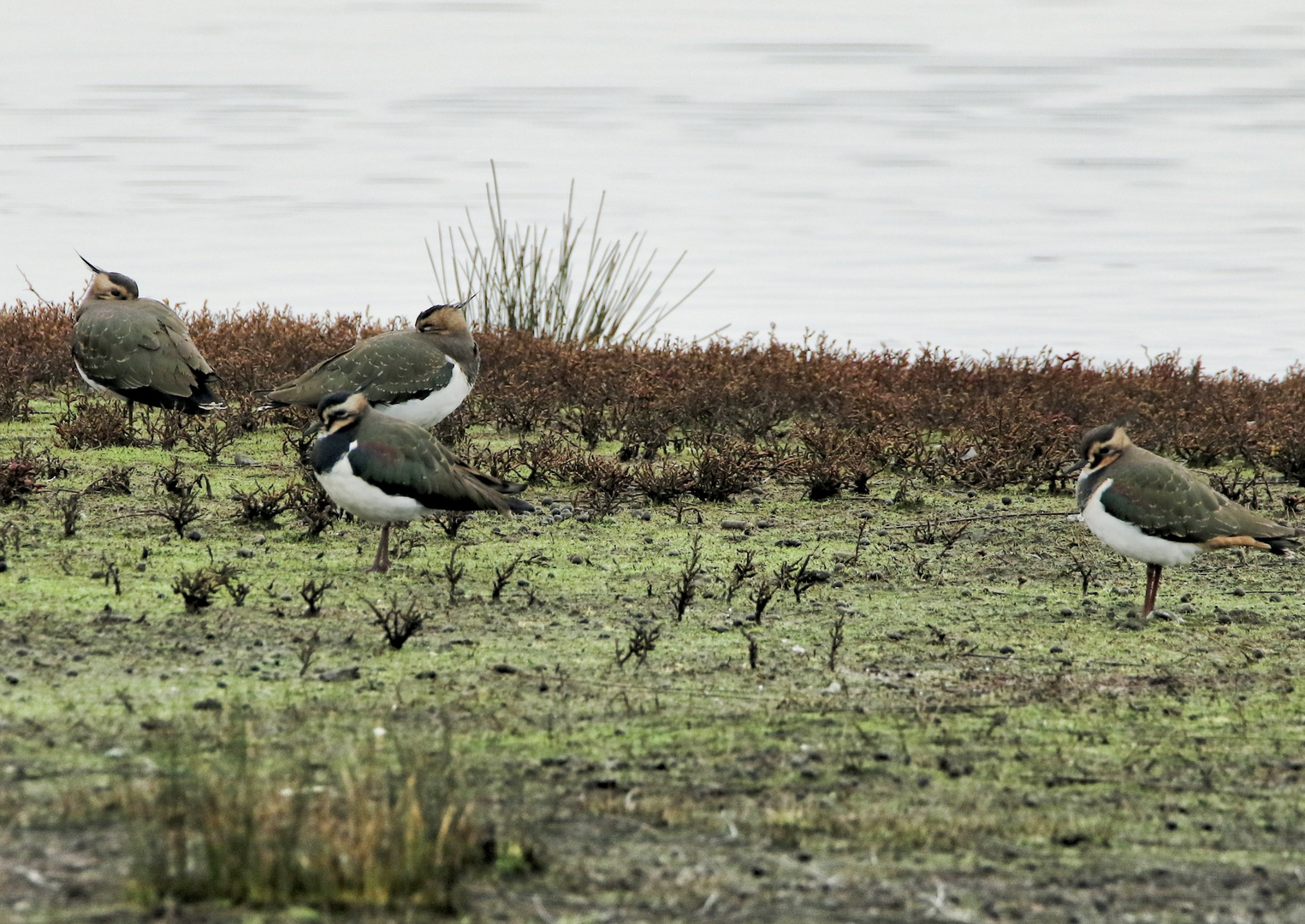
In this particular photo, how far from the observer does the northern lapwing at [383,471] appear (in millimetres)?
8602

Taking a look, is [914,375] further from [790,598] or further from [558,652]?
[558,652]

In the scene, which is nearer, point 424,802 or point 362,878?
point 362,878

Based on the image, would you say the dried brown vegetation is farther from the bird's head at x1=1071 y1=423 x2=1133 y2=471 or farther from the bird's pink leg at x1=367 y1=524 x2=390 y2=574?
the bird's pink leg at x1=367 y1=524 x2=390 y2=574

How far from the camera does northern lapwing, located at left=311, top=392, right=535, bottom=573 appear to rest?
8602mm

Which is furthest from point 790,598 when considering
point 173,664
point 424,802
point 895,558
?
point 424,802

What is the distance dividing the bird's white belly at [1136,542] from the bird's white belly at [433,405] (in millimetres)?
5227

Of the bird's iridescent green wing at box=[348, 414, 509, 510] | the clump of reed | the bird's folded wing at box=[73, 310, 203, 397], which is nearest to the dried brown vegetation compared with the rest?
the bird's folded wing at box=[73, 310, 203, 397]

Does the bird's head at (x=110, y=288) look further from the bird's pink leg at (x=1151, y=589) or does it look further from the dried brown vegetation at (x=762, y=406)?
the bird's pink leg at (x=1151, y=589)

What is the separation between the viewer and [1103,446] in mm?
9023

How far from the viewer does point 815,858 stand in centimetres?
464

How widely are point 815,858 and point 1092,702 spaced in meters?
2.65

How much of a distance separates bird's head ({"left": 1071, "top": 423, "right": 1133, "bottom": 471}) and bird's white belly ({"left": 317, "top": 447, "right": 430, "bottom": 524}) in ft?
13.3

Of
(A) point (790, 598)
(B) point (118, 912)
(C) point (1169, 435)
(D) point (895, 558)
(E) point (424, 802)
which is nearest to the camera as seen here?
(B) point (118, 912)

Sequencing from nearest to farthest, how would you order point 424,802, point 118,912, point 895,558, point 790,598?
1. point 118,912
2. point 424,802
3. point 790,598
4. point 895,558
